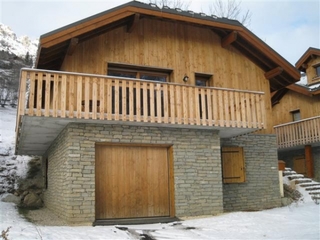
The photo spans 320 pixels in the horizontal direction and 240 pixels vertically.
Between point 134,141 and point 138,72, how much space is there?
99.6 inches

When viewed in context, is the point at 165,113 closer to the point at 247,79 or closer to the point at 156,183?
the point at 156,183

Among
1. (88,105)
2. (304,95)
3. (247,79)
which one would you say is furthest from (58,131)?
(304,95)

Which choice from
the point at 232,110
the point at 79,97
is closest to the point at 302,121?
the point at 232,110

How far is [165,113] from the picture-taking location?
1006 cm

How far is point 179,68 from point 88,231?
6388 mm

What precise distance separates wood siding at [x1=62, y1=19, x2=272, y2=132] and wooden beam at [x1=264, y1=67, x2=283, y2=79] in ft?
0.54

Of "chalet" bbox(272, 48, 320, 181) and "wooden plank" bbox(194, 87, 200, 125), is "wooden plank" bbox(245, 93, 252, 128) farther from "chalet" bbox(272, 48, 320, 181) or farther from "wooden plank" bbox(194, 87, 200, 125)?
"chalet" bbox(272, 48, 320, 181)

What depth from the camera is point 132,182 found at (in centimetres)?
1040

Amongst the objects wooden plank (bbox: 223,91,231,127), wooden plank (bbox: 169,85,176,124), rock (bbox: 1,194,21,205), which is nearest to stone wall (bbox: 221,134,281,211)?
wooden plank (bbox: 223,91,231,127)

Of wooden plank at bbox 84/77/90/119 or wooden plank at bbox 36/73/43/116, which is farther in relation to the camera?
wooden plank at bbox 84/77/90/119

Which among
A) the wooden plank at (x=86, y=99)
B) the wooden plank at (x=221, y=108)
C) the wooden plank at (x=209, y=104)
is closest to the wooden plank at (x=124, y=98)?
the wooden plank at (x=86, y=99)

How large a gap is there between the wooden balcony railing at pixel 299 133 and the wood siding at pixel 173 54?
574 cm

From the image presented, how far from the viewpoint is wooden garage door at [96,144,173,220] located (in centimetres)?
1007

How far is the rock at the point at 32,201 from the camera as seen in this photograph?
550 inches
